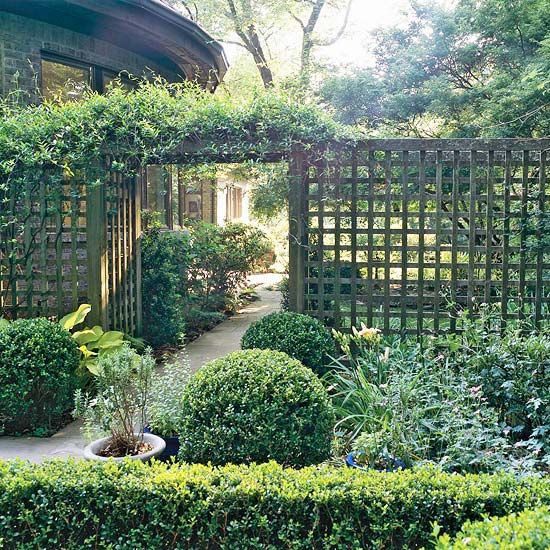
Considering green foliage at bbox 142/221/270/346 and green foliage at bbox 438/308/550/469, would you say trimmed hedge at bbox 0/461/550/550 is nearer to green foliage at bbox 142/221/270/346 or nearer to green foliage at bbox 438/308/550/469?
green foliage at bbox 438/308/550/469

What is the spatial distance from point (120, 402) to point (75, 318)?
197cm

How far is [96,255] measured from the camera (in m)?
6.52

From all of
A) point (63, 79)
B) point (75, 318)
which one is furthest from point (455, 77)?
point (75, 318)

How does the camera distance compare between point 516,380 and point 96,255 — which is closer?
point 516,380

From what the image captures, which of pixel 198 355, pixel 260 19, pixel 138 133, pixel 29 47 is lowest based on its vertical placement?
pixel 198 355

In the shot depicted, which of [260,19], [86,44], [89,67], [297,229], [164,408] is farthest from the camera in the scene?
[260,19]

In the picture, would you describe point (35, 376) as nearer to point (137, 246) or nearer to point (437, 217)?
point (137, 246)

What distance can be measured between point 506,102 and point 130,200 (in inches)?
188

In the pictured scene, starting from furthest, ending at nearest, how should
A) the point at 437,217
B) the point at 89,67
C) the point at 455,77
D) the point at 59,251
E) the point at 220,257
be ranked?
the point at 220,257, the point at 455,77, the point at 89,67, the point at 59,251, the point at 437,217

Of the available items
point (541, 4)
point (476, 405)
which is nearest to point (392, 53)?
point (541, 4)

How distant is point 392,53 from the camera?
34.2ft


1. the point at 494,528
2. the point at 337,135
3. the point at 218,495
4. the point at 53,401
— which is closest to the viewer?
the point at 494,528

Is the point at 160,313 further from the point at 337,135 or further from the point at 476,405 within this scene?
the point at 476,405

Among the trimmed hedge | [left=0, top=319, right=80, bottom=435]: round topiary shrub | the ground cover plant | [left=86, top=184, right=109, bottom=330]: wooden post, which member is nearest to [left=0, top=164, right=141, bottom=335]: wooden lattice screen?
[left=86, top=184, right=109, bottom=330]: wooden post
